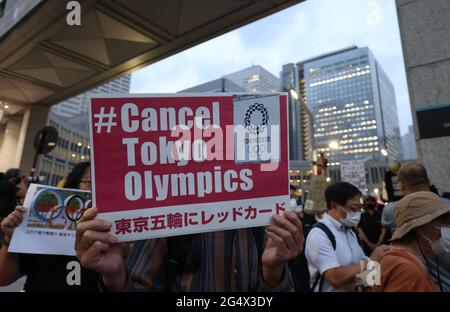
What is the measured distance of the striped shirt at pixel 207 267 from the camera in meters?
1.43

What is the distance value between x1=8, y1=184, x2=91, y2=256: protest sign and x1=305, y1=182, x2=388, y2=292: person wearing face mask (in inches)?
81.5

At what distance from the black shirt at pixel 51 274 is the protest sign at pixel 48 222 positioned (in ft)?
0.35

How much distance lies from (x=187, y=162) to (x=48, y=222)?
4.39 ft

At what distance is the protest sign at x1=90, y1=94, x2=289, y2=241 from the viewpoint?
138 centimetres

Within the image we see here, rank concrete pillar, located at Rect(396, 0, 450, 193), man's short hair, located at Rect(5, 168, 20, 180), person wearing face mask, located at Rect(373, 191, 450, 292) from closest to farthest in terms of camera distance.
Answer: person wearing face mask, located at Rect(373, 191, 450, 292) → concrete pillar, located at Rect(396, 0, 450, 193) → man's short hair, located at Rect(5, 168, 20, 180)

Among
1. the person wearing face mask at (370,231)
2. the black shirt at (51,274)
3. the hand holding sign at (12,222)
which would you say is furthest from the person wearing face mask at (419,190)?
the hand holding sign at (12,222)

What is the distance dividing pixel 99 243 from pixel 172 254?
35cm

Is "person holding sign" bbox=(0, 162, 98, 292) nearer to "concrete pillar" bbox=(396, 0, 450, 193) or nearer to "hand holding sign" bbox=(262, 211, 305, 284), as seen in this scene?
"hand holding sign" bbox=(262, 211, 305, 284)

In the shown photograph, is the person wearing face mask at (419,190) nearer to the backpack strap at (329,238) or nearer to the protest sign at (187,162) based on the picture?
the backpack strap at (329,238)

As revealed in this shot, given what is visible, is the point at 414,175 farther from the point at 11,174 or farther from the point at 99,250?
the point at 11,174

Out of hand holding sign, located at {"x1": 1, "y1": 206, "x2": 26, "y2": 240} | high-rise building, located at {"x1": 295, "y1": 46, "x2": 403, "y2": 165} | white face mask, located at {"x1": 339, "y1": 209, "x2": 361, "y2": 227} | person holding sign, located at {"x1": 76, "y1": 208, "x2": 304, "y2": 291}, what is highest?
high-rise building, located at {"x1": 295, "y1": 46, "x2": 403, "y2": 165}

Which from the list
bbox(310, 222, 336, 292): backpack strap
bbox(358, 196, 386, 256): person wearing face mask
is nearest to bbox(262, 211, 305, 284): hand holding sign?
bbox(310, 222, 336, 292): backpack strap

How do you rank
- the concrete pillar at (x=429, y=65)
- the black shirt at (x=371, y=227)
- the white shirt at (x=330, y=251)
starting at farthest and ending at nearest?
1. the black shirt at (x=371, y=227)
2. the concrete pillar at (x=429, y=65)
3. the white shirt at (x=330, y=251)
